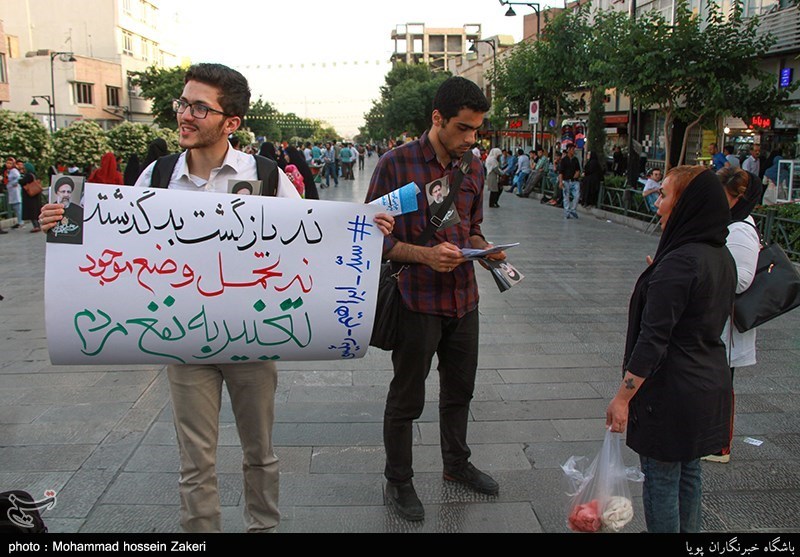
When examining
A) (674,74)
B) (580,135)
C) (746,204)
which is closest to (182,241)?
(746,204)

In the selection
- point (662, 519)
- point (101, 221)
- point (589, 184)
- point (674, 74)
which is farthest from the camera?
point (589, 184)

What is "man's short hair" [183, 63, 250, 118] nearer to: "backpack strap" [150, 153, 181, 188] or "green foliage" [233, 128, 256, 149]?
"backpack strap" [150, 153, 181, 188]

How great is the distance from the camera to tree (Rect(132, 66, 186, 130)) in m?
58.2

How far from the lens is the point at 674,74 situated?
13398 mm

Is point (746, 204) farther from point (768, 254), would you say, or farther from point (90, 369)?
point (90, 369)

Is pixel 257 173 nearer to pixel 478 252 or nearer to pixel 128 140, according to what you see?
pixel 478 252

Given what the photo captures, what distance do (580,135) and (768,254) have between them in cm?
2484

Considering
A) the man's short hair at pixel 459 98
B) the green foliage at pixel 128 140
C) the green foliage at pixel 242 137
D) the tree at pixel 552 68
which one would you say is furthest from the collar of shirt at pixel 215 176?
the green foliage at pixel 128 140

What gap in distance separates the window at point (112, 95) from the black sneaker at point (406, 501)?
6456 centimetres

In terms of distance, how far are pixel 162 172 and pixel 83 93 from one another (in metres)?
61.6

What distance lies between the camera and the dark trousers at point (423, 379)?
10.2 feet

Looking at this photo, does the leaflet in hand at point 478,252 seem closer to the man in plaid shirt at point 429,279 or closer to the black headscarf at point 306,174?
the man in plaid shirt at point 429,279
